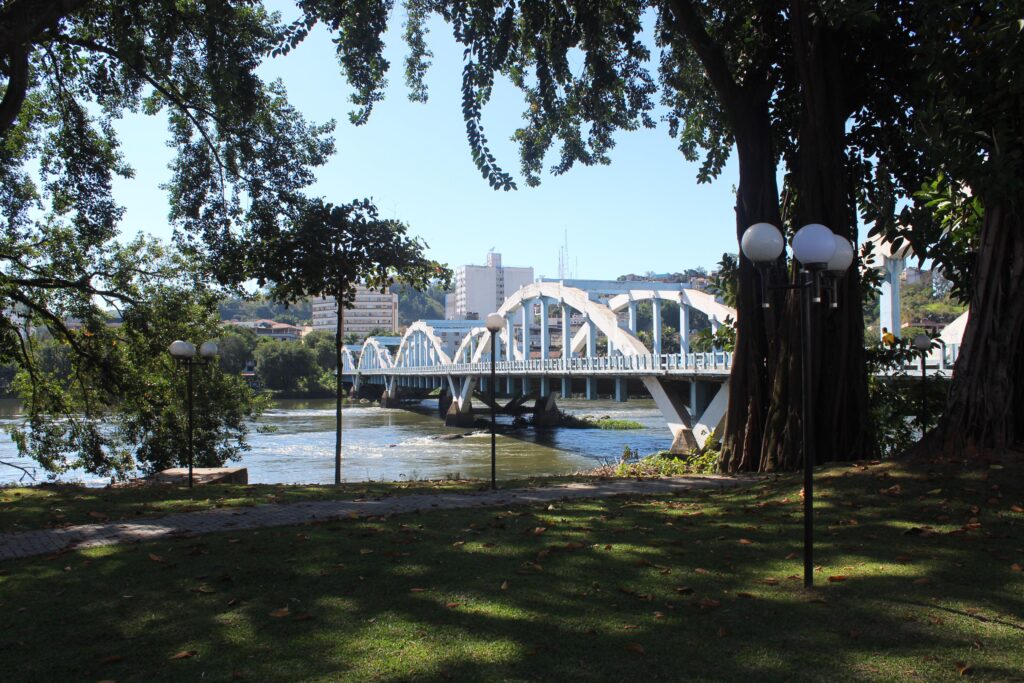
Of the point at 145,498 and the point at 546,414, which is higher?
the point at 145,498

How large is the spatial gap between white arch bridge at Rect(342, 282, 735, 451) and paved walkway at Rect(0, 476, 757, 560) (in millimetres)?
15705

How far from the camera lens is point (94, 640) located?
149 inches

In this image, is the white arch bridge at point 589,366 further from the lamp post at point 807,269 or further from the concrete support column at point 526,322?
the lamp post at point 807,269

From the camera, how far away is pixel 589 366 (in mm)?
34438

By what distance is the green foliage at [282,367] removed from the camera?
248 ft

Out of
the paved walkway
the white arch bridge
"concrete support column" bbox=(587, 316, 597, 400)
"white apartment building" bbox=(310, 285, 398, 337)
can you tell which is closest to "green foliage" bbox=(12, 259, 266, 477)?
the paved walkway

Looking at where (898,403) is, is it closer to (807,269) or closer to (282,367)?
(807,269)

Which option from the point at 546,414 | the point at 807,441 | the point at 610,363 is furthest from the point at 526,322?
the point at 807,441

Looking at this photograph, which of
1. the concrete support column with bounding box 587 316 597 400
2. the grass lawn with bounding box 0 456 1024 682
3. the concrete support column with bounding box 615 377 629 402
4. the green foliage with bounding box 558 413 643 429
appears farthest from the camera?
the green foliage with bounding box 558 413 643 429

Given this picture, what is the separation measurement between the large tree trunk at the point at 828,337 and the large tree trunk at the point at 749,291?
0.72 m

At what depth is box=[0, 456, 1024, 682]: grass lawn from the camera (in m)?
3.41

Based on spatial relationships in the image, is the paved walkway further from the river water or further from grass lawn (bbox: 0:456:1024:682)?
the river water

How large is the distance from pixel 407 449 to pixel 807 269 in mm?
32427

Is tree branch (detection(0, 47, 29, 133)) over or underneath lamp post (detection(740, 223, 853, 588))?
over
